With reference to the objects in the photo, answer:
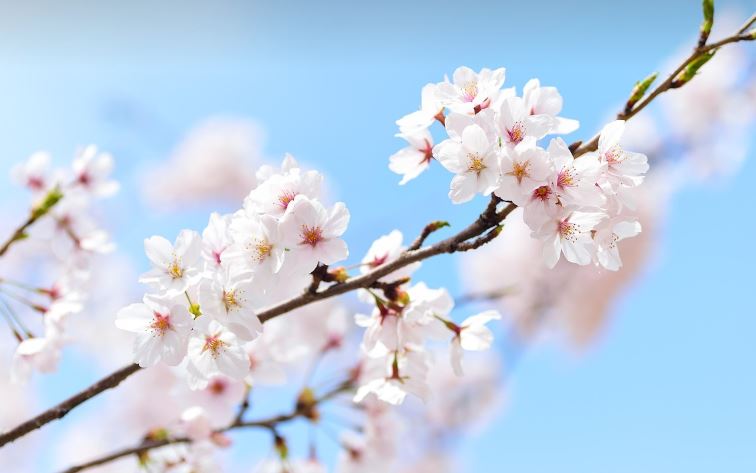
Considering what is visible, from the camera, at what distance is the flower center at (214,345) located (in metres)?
1.51

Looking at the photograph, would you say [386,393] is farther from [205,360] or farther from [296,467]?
[296,467]

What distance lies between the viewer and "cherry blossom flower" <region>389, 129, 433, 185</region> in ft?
5.68

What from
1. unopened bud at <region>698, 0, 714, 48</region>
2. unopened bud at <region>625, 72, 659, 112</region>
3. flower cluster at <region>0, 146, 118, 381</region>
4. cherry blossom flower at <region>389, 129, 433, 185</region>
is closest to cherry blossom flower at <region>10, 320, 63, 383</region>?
flower cluster at <region>0, 146, 118, 381</region>

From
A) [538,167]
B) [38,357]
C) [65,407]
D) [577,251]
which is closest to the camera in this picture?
[538,167]

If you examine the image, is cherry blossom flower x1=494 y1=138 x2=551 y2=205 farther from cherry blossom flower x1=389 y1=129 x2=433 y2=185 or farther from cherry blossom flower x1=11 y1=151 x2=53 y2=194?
cherry blossom flower x1=11 y1=151 x2=53 y2=194

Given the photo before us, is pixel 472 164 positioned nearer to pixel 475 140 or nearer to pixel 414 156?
pixel 475 140

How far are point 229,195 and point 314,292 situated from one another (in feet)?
31.9

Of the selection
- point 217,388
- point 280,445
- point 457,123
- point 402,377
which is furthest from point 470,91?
point 217,388

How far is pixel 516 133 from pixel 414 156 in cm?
38

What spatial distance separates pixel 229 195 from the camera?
35.7ft

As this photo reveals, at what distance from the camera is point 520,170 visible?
4.49 ft

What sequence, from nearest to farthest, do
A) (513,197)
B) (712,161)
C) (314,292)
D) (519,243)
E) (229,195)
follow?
(513,197) < (314,292) < (712,161) < (519,243) < (229,195)

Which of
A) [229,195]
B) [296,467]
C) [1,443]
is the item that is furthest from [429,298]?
[229,195]

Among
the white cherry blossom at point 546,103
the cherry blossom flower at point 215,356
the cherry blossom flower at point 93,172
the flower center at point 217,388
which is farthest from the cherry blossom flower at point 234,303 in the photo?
the cherry blossom flower at point 93,172
